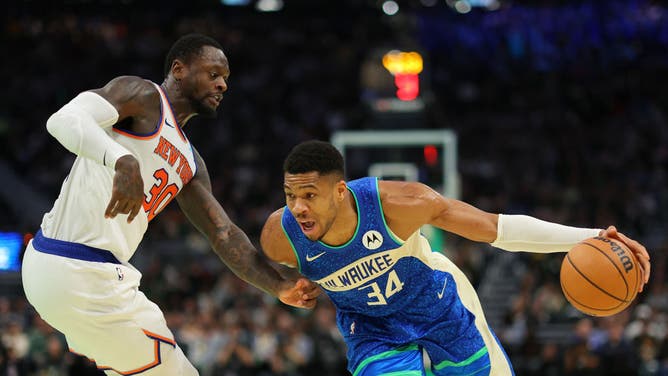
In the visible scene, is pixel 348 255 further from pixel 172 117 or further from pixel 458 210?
pixel 172 117

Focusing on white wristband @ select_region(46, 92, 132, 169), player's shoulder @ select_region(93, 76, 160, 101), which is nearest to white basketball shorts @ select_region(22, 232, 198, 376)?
white wristband @ select_region(46, 92, 132, 169)

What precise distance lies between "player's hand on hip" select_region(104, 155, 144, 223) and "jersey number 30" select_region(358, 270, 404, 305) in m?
1.33

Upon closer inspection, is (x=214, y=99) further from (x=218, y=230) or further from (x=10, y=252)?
(x=10, y=252)

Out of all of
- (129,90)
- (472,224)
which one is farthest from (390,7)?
(129,90)

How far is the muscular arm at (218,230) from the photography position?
467 cm

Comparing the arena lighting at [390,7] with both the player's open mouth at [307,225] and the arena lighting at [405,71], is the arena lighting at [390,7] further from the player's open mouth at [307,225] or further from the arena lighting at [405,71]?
the player's open mouth at [307,225]

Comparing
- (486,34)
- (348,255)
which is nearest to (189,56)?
(348,255)

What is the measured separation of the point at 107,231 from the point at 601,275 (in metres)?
2.31

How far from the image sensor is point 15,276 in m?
15.7

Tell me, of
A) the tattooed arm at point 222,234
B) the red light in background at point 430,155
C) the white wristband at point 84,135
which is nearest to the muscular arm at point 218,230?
the tattooed arm at point 222,234

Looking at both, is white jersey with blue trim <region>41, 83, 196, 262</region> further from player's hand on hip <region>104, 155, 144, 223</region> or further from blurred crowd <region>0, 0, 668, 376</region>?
blurred crowd <region>0, 0, 668, 376</region>

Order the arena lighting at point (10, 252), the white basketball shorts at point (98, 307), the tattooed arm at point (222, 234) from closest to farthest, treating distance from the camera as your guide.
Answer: the white basketball shorts at point (98, 307) < the tattooed arm at point (222, 234) < the arena lighting at point (10, 252)

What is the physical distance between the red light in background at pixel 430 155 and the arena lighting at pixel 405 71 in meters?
1.33

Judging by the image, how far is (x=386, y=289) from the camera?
4.45 m
